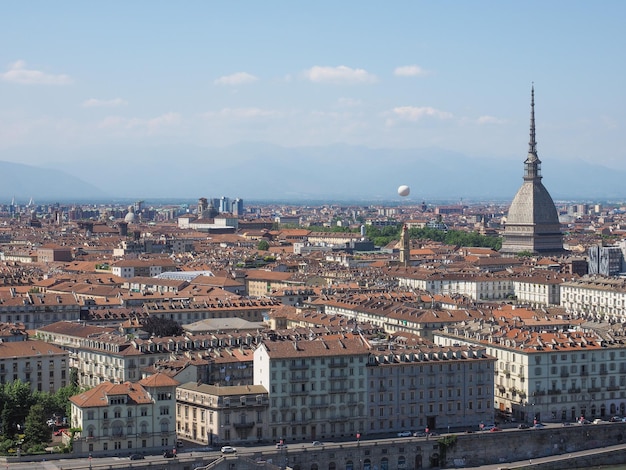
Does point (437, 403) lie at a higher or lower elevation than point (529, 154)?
lower

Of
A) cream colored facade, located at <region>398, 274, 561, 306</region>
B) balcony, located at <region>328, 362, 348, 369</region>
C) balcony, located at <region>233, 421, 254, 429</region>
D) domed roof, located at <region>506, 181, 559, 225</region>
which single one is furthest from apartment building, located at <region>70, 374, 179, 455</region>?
domed roof, located at <region>506, 181, 559, 225</region>

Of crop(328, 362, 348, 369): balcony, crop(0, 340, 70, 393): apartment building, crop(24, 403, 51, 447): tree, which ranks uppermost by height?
crop(328, 362, 348, 369): balcony

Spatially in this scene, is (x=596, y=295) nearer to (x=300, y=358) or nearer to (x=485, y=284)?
(x=485, y=284)

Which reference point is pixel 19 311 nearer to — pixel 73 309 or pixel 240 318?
pixel 73 309

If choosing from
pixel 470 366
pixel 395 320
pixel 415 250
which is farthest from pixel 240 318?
pixel 415 250

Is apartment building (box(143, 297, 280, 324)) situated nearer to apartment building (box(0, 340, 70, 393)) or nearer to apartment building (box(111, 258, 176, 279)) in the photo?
apartment building (box(0, 340, 70, 393))

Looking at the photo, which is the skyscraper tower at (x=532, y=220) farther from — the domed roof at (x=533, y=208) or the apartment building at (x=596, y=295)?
the apartment building at (x=596, y=295)

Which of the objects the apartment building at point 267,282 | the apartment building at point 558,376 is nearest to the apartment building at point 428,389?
the apartment building at point 558,376

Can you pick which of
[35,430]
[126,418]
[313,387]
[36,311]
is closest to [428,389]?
[313,387]
